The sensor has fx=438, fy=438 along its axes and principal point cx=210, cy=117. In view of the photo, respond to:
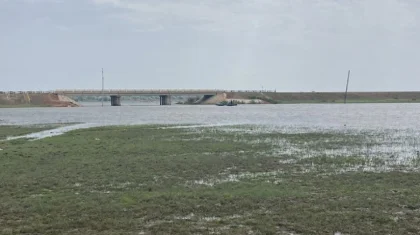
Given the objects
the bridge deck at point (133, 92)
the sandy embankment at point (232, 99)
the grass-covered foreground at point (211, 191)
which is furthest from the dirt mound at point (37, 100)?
the grass-covered foreground at point (211, 191)

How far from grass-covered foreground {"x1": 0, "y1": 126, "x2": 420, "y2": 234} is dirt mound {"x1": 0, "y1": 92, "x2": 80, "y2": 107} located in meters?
152

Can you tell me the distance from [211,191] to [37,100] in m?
174

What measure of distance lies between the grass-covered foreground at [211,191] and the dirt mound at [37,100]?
15232 cm

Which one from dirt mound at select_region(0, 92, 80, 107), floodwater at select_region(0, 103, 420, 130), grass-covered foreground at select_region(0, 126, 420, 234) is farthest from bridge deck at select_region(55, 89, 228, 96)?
grass-covered foreground at select_region(0, 126, 420, 234)

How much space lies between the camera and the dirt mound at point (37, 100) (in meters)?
171

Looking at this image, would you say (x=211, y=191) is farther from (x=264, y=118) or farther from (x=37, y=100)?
(x=37, y=100)

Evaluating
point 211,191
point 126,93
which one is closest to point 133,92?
point 126,93

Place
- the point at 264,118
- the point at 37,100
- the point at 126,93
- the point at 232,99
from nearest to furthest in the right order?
the point at 264,118 < the point at 37,100 < the point at 126,93 < the point at 232,99

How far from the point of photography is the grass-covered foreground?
36.9 feet

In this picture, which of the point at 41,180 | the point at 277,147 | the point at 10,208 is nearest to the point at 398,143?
the point at 277,147

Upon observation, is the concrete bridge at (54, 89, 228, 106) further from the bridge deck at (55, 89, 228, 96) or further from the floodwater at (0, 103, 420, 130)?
the floodwater at (0, 103, 420, 130)

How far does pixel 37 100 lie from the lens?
17462 centimetres

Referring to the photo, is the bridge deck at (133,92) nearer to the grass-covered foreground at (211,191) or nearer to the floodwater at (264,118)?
the floodwater at (264,118)

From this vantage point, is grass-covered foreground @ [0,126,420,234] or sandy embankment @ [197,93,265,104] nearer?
grass-covered foreground @ [0,126,420,234]
